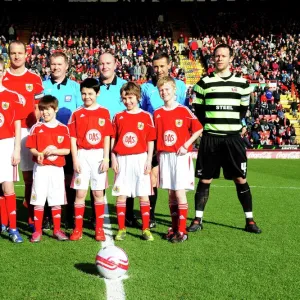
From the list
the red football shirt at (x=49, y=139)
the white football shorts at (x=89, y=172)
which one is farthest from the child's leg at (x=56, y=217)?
the red football shirt at (x=49, y=139)

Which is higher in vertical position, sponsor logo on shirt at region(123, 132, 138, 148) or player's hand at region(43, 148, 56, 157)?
sponsor logo on shirt at region(123, 132, 138, 148)

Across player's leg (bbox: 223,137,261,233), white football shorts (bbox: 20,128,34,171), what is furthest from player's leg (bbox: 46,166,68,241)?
player's leg (bbox: 223,137,261,233)

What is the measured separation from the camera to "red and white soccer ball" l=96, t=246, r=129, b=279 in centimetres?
402

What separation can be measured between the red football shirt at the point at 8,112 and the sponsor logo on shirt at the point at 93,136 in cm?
77

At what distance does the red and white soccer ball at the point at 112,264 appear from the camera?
4.02 m

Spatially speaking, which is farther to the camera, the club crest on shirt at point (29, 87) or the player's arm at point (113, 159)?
the club crest on shirt at point (29, 87)

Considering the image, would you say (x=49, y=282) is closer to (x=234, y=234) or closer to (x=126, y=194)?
(x=126, y=194)

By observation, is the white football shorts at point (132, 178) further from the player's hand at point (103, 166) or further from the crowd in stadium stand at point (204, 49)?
the crowd in stadium stand at point (204, 49)

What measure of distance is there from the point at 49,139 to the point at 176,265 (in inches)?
76.5

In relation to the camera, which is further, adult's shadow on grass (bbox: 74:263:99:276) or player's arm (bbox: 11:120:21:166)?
player's arm (bbox: 11:120:21:166)

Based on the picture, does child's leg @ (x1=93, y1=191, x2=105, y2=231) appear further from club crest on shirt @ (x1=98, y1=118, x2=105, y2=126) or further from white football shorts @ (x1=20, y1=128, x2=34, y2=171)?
white football shorts @ (x1=20, y1=128, x2=34, y2=171)

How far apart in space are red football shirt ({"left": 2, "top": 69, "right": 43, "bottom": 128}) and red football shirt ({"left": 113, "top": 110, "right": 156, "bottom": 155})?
1.05 meters

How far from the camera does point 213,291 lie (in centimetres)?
379

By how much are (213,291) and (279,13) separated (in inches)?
1392
